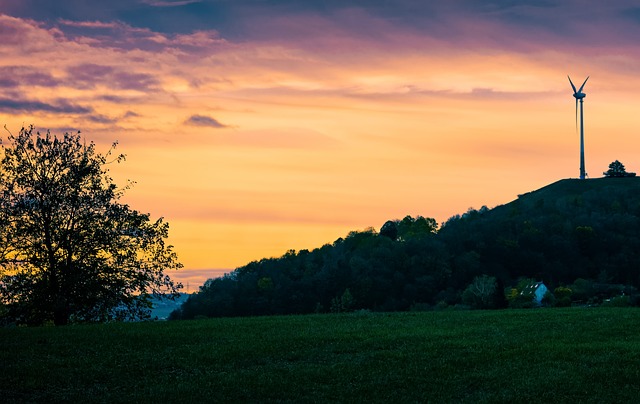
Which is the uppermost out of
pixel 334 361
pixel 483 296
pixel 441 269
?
pixel 441 269

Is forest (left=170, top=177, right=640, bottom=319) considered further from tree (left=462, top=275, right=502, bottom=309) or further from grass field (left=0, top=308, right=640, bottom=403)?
grass field (left=0, top=308, right=640, bottom=403)

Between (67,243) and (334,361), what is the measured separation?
25316mm

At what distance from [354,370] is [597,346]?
11.7 m

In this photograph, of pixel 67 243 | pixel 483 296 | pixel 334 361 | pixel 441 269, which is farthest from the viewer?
pixel 441 269

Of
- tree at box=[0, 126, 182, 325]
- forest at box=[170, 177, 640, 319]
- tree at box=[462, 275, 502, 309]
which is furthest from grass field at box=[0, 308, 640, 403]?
forest at box=[170, 177, 640, 319]

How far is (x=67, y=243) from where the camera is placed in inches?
2023

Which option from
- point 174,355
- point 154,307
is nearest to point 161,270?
point 154,307

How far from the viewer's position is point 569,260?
17062 centimetres

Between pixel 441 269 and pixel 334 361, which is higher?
pixel 441 269

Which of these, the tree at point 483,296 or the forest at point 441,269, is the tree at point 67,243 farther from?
the forest at point 441,269

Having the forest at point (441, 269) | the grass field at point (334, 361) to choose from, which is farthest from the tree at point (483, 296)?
the grass field at point (334, 361)

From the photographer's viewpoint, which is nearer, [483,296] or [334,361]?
[334,361]

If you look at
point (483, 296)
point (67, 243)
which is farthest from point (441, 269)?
point (67, 243)

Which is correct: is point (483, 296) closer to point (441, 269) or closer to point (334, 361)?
point (334, 361)
